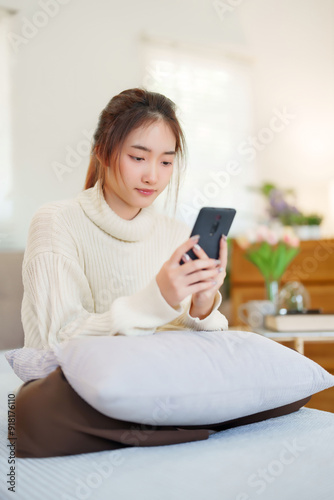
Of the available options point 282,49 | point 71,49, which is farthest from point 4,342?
point 282,49

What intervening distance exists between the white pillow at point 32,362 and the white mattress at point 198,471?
0.11 meters

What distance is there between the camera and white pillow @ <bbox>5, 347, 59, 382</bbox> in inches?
36.3

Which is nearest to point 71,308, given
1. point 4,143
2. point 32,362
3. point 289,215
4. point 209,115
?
point 32,362

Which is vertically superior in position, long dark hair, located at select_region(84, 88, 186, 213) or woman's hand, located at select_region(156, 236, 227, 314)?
long dark hair, located at select_region(84, 88, 186, 213)

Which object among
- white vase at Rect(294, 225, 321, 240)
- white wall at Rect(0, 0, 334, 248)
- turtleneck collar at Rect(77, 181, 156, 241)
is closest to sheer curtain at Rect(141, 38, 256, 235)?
white wall at Rect(0, 0, 334, 248)

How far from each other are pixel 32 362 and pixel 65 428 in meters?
0.18

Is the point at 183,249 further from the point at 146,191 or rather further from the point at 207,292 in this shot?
the point at 146,191

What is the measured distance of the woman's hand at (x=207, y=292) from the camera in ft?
3.06

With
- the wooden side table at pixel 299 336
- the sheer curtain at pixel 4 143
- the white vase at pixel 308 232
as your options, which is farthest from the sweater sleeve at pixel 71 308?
the white vase at pixel 308 232

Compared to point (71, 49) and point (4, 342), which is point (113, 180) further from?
point (71, 49)

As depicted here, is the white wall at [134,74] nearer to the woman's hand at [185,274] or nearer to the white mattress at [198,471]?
the woman's hand at [185,274]

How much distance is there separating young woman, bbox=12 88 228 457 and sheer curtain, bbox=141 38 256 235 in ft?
6.89

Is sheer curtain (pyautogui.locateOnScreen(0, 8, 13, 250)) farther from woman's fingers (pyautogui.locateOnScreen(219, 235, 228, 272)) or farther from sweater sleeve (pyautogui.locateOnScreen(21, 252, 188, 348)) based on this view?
woman's fingers (pyautogui.locateOnScreen(219, 235, 228, 272))

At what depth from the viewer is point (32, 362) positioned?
96 centimetres
